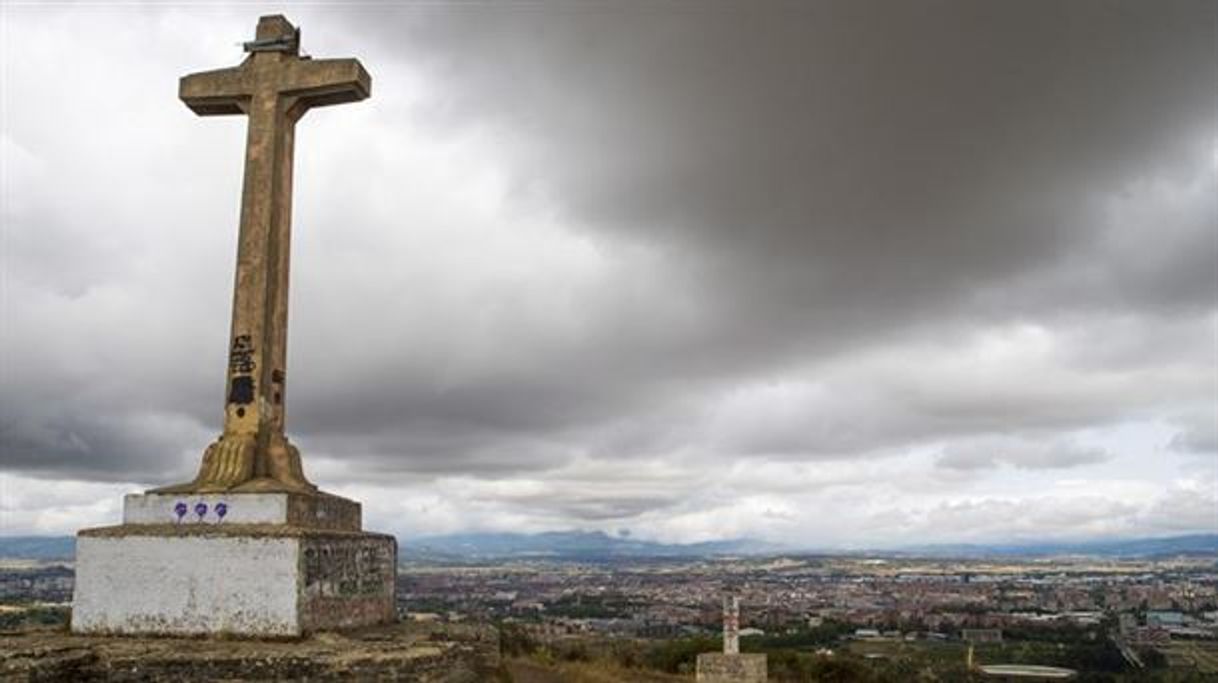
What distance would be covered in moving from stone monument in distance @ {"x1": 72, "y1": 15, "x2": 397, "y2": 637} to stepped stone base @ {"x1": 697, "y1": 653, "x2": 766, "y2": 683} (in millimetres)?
6824

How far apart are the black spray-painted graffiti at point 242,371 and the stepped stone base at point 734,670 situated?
891 cm

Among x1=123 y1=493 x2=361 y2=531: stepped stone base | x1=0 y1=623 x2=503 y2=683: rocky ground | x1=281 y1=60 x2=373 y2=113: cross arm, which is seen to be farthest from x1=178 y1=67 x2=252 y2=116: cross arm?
x1=0 y1=623 x2=503 y2=683: rocky ground

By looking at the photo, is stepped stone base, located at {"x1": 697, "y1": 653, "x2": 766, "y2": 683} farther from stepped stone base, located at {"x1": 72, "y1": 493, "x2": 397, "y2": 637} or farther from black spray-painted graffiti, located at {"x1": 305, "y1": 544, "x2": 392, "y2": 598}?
stepped stone base, located at {"x1": 72, "y1": 493, "x2": 397, "y2": 637}

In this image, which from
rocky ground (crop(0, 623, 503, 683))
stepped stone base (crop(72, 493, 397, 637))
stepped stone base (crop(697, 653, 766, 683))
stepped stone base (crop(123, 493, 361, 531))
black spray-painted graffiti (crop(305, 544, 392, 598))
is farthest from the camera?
stepped stone base (crop(697, 653, 766, 683))

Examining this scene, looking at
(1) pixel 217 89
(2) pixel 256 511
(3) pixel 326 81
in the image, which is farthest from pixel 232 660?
(1) pixel 217 89

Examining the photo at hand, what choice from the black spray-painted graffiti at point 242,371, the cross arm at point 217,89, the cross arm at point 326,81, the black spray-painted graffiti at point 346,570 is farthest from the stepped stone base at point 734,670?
the cross arm at point 217,89

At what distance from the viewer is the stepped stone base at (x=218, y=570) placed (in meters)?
9.72

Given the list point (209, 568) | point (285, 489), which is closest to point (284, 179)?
point (285, 489)

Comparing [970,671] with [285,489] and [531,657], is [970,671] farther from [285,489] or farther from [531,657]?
[285,489]

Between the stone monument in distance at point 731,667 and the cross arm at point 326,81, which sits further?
the stone monument in distance at point 731,667

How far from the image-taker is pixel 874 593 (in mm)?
86562

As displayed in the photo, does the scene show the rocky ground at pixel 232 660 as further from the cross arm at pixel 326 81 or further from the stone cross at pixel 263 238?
the cross arm at pixel 326 81

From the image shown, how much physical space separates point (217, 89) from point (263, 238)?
6.73 feet

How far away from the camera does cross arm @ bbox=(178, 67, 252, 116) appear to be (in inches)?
472
